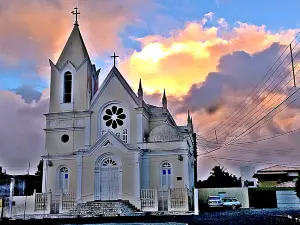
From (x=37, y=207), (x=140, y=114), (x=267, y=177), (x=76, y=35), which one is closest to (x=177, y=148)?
(x=140, y=114)

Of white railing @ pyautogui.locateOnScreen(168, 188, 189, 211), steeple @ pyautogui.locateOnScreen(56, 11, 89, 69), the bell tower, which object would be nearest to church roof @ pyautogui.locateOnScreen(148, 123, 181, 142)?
white railing @ pyautogui.locateOnScreen(168, 188, 189, 211)

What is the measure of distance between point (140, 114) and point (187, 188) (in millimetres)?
7687

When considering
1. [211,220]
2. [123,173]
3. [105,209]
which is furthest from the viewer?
[123,173]

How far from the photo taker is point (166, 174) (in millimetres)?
36188

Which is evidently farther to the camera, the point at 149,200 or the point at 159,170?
the point at 159,170

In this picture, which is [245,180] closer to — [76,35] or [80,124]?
[80,124]

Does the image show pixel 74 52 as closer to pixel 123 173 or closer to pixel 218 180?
pixel 123 173

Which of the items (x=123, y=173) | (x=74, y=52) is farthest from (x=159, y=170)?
(x=74, y=52)

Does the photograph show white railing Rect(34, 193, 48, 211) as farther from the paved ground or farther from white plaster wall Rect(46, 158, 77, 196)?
the paved ground

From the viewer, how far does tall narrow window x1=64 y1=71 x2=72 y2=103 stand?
4094 centimetres

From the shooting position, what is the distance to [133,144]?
3772 cm

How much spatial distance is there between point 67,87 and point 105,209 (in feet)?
43.6

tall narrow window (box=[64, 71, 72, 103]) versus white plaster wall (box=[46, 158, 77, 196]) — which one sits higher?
tall narrow window (box=[64, 71, 72, 103])

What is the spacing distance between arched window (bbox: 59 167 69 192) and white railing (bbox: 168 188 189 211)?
9326 millimetres
